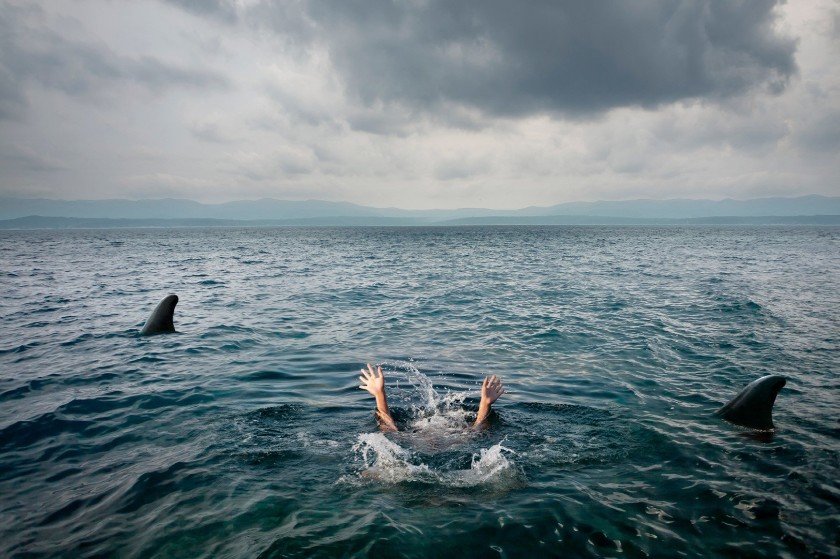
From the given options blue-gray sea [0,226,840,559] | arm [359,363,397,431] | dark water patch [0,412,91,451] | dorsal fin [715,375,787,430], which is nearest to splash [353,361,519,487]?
blue-gray sea [0,226,840,559]

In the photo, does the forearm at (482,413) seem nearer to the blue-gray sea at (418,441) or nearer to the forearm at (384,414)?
the blue-gray sea at (418,441)

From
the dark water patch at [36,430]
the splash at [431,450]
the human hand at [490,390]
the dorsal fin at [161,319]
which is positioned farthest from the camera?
the dorsal fin at [161,319]

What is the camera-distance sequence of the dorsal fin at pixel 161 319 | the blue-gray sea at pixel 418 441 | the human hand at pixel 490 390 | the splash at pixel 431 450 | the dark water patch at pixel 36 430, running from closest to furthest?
the blue-gray sea at pixel 418 441, the splash at pixel 431 450, the dark water patch at pixel 36 430, the human hand at pixel 490 390, the dorsal fin at pixel 161 319

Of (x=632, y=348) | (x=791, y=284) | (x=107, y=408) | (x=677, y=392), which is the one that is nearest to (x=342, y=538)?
(x=107, y=408)

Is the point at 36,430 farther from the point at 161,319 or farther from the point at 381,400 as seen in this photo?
the point at 161,319

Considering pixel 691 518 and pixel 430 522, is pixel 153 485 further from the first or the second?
pixel 691 518

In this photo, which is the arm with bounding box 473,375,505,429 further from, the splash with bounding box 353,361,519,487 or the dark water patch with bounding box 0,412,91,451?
the dark water patch with bounding box 0,412,91,451

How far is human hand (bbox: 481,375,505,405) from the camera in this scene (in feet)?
29.7

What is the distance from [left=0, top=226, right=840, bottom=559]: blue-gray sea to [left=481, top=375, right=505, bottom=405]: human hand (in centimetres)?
69

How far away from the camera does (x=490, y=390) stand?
9.17 metres

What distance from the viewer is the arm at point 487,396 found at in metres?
9.08

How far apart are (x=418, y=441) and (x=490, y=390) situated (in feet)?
5.94

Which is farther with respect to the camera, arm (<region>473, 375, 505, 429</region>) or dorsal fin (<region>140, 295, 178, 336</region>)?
dorsal fin (<region>140, 295, 178, 336</region>)

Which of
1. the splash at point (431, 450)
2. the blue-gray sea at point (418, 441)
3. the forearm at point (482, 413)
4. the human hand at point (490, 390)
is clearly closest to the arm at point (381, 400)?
the splash at point (431, 450)
